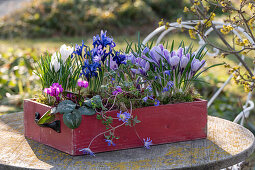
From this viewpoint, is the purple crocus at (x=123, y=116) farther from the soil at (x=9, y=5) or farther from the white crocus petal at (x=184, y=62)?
the soil at (x=9, y=5)

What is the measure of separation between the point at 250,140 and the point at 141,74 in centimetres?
59

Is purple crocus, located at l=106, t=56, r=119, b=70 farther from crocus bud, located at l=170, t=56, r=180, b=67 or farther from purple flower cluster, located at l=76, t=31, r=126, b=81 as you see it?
crocus bud, located at l=170, t=56, r=180, b=67

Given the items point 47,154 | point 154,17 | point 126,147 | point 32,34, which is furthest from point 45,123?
point 154,17

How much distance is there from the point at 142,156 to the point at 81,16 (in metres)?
8.98

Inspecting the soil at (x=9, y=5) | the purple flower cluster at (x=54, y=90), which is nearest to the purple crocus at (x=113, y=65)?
the purple flower cluster at (x=54, y=90)

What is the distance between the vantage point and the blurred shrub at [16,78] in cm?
379

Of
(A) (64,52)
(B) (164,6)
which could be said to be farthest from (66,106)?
(B) (164,6)

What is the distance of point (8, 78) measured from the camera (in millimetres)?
4047

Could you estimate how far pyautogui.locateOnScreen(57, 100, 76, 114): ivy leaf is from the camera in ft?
4.33

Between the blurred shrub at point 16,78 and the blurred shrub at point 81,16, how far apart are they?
191 inches

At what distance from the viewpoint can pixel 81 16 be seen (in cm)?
995

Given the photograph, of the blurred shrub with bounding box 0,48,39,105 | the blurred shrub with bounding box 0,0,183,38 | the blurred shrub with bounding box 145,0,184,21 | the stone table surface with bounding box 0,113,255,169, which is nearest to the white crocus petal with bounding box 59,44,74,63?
the stone table surface with bounding box 0,113,255,169

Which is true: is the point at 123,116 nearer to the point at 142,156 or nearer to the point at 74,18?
the point at 142,156

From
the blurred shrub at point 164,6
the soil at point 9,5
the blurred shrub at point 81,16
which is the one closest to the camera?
the blurred shrub at point 81,16
